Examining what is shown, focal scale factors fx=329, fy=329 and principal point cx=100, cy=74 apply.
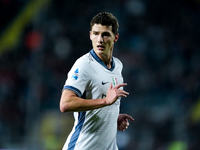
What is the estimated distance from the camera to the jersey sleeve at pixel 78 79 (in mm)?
2654

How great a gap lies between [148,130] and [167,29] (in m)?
3.39

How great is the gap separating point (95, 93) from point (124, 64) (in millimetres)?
5957

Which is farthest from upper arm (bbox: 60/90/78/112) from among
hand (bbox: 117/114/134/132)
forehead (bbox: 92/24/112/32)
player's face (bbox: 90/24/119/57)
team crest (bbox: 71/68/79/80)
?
hand (bbox: 117/114/134/132)

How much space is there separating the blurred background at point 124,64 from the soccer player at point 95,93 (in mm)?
4264

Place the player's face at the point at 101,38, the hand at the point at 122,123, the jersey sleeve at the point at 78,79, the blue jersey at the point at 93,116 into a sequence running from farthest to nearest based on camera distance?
the hand at the point at 122,123 → the player's face at the point at 101,38 → the blue jersey at the point at 93,116 → the jersey sleeve at the point at 78,79

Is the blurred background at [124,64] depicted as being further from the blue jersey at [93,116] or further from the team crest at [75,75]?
the team crest at [75,75]

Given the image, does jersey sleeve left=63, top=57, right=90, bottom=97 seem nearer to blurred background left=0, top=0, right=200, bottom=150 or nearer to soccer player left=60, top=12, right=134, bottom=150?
soccer player left=60, top=12, right=134, bottom=150

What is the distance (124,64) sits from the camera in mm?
8734

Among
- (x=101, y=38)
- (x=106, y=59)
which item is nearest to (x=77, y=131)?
(x=106, y=59)

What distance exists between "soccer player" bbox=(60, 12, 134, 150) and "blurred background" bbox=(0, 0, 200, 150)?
4.26m

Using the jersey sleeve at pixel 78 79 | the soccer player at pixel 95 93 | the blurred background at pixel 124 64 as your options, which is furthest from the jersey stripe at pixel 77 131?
the blurred background at pixel 124 64

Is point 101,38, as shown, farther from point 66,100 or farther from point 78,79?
point 66,100

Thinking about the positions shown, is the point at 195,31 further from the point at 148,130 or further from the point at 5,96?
the point at 5,96

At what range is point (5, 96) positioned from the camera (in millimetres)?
8516
